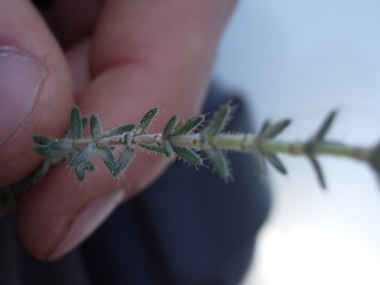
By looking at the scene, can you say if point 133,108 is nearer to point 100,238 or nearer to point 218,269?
point 100,238

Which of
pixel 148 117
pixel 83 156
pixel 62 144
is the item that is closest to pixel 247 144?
pixel 148 117

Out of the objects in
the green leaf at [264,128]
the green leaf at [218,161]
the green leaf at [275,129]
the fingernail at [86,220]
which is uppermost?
the green leaf at [264,128]

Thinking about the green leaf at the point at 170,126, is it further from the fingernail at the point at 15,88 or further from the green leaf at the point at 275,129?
the fingernail at the point at 15,88

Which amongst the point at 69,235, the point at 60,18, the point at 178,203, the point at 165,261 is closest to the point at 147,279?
the point at 165,261

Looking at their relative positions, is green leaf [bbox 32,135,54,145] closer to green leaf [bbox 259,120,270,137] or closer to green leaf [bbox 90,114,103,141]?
green leaf [bbox 90,114,103,141]

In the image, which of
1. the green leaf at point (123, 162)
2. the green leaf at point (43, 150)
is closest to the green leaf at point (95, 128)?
the green leaf at point (123, 162)
